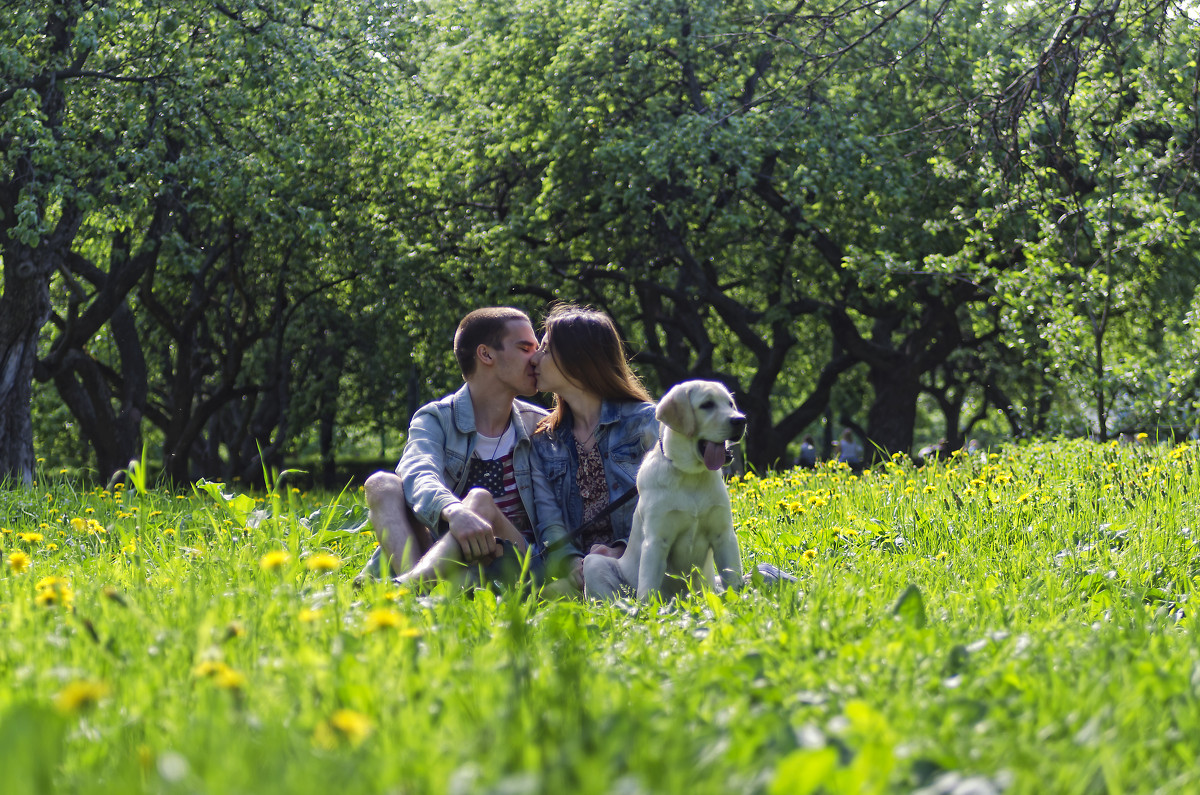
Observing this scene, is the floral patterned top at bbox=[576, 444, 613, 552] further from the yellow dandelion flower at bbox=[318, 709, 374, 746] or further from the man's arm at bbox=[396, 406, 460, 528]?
the yellow dandelion flower at bbox=[318, 709, 374, 746]

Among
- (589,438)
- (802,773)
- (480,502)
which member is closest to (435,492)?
(480,502)

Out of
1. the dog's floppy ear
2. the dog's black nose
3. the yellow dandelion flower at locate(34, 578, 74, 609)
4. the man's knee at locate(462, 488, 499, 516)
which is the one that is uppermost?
the dog's floppy ear

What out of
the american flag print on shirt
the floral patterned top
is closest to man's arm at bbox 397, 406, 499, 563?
the american flag print on shirt

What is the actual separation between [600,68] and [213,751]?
1521 cm

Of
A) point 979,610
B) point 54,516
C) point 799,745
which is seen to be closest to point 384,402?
point 54,516

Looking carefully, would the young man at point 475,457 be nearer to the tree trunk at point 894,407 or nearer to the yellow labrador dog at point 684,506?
the yellow labrador dog at point 684,506

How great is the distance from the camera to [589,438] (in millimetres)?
4887

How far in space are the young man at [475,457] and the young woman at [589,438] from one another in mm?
130

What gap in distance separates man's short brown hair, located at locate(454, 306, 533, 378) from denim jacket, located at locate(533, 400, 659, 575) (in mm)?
524

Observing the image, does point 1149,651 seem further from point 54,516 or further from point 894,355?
point 894,355

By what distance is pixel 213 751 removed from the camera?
167 centimetres

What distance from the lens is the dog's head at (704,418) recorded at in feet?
12.8

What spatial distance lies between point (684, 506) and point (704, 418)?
354mm

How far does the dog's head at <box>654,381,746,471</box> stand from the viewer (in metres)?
3.90
